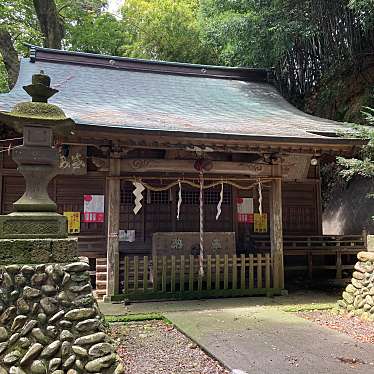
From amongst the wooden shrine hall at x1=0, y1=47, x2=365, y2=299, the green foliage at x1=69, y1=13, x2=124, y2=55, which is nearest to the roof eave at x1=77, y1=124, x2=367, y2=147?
the wooden shrine hall at x1=0, y1=47, x2=365, y2=299

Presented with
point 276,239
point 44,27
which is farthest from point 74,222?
point 44,27

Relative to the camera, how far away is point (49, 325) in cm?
380

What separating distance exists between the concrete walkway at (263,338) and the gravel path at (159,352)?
0.54ft

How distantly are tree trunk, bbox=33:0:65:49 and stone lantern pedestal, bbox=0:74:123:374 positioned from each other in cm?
1853

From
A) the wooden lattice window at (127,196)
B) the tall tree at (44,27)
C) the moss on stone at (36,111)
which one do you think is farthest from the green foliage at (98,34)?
the moss on stone at (36,111)

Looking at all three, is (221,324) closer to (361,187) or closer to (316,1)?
(361,187)

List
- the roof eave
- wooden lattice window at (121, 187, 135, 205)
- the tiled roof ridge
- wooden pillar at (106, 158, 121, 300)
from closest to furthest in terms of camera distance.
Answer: the roof eave < wooden pillar at (106, 158, 121, 300) < wooden lattice window at (121, 187, 135, 205) < the tiled roof ridge

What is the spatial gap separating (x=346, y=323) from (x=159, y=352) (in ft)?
10.4

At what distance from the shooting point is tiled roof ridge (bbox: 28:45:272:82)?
43.9 ft

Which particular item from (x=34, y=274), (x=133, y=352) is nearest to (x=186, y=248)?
(x=133, y=352)

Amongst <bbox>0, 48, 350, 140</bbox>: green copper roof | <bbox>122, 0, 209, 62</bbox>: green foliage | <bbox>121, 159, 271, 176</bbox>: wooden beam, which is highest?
<bbox>122, 0, 209, 62</bbox>: green foliage

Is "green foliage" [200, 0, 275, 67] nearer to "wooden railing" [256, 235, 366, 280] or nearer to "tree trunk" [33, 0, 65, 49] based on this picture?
"wooden railing" [256, 235, 366, 280]

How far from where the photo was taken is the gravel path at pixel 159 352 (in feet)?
14.3

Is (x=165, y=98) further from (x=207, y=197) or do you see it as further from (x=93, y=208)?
(x=93, y=208)
